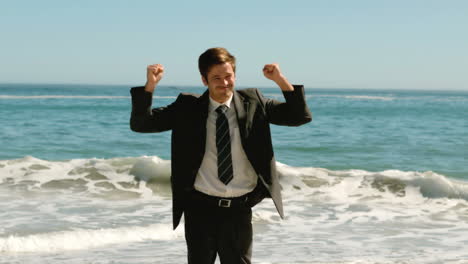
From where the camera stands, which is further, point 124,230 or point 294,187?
point 294,187

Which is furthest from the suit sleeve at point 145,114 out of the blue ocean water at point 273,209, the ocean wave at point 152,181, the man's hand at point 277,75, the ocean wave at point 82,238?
the ocean wave at point 152,181

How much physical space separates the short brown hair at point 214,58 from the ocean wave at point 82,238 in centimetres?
417

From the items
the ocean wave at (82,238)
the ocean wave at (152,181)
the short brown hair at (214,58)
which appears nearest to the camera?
the short brown hair at (214,58)

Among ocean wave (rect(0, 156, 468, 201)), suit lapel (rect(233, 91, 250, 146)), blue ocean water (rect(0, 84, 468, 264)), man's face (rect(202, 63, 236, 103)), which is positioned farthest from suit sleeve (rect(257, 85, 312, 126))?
ocean wave (rect(0, 156, 468, 201))

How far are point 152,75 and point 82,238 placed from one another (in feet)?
14.2

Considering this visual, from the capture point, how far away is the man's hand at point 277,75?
2785mm

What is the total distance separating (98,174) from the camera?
39.2 ft

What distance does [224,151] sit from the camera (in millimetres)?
2801

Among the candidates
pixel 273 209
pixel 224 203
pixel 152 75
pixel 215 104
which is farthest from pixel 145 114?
pixel 273 209

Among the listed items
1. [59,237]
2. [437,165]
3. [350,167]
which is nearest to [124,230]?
[59,237]

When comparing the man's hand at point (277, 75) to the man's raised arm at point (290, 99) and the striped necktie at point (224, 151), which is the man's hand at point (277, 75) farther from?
the striped necktie at point (224, 151)

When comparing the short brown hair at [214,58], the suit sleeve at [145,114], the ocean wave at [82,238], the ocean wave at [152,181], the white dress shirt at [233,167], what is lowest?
the ocean wave at [152,181]

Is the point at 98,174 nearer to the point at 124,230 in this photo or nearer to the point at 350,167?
the point at 124,230

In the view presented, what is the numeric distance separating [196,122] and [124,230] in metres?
4.58
